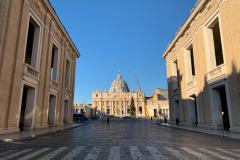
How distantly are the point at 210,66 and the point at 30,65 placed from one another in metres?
18.1

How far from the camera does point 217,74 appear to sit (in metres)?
21.4


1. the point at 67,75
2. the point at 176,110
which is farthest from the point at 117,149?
the point at 176,110

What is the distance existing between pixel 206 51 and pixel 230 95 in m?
6.54

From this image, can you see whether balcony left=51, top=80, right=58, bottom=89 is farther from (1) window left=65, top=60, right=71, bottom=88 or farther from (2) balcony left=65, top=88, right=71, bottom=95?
(1) window left=65, top=60, right=71, bottom=88

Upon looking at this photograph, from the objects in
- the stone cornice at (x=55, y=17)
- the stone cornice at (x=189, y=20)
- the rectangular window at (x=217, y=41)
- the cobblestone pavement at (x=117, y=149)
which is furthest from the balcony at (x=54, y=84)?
the rectangular window at (x=217, y=41)

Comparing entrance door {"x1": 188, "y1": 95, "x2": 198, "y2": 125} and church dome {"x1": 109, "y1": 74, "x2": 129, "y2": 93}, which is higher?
church dome {"x1": 109, "y1": 74, "x2": 129, "y2": 93}

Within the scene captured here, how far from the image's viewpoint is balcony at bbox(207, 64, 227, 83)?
66.5ft

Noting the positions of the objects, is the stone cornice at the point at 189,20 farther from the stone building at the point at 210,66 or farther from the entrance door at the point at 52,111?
the entrance door at the point at 52,111

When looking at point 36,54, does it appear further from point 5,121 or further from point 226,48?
point 226,48

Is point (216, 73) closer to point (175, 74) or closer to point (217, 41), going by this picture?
point (217, 41)

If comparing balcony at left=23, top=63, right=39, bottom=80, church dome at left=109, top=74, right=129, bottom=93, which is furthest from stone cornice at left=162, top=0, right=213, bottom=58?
church dome at left=109, top=74, right=129, bottom=93

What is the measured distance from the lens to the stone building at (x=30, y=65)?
15.5 meters

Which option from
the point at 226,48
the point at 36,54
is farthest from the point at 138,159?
the point at 36,54

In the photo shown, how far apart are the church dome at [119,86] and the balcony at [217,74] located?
482ft
